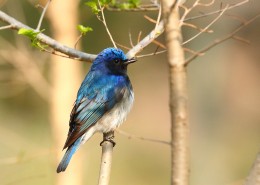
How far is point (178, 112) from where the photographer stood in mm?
3074

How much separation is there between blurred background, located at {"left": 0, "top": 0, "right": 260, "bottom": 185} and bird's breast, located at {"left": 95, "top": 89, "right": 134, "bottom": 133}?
2.16 m

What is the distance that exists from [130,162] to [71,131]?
11219 mm

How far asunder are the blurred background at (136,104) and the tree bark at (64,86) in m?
0.01

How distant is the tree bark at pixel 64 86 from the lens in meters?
8.28

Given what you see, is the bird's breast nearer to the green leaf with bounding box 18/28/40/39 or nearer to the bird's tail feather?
the bird's tail feather

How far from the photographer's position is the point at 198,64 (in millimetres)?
11969

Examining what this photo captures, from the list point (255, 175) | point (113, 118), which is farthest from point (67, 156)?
point (255, 175)

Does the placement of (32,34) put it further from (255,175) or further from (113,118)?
(255,175)

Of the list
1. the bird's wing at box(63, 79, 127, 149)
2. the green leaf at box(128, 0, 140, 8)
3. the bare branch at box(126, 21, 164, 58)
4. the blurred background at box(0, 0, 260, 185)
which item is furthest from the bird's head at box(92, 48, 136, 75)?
the blurred background at box(0, 0, 260, 185)

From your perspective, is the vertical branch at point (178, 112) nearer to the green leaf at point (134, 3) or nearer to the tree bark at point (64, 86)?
the green leaf at point (134, 3)

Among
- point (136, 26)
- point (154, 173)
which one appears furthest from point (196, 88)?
point (136, 26)

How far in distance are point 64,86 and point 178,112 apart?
215 inches

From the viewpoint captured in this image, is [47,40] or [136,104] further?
[136,104]

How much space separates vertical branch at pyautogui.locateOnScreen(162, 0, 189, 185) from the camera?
119 inches
